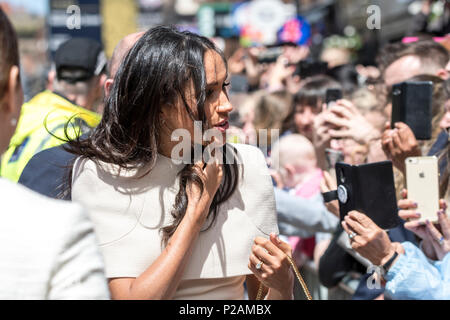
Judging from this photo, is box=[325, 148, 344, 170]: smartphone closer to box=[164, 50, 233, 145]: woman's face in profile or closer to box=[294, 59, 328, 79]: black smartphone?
box=[164, 50, 233, 145]: woman's face in profile

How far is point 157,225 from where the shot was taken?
1992 mm

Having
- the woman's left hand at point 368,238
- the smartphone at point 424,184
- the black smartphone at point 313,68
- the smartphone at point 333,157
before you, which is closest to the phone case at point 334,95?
the smartphone at point 333,157

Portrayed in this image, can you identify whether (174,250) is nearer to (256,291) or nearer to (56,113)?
(256,291)

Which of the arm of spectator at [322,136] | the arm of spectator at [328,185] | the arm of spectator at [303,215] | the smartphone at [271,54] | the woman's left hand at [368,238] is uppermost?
the smartphone at [271,54]

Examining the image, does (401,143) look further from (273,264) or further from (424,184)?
(273,264)

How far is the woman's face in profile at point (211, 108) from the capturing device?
80.0 inches

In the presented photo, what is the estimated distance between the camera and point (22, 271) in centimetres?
124

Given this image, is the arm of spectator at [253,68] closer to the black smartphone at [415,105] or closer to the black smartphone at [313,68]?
the black smartphone at [313,68]

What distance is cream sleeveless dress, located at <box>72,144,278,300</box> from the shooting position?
1956mm

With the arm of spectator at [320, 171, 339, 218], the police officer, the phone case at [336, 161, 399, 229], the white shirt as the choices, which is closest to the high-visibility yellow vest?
the police officer

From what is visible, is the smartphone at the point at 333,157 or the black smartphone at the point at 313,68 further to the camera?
the black smartphone at the point at 313,68

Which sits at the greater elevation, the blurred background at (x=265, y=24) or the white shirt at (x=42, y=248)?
the blurred background at (x=265, y=24)

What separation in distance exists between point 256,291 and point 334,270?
60.5 inches

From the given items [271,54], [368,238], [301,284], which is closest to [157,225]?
[301,284]
